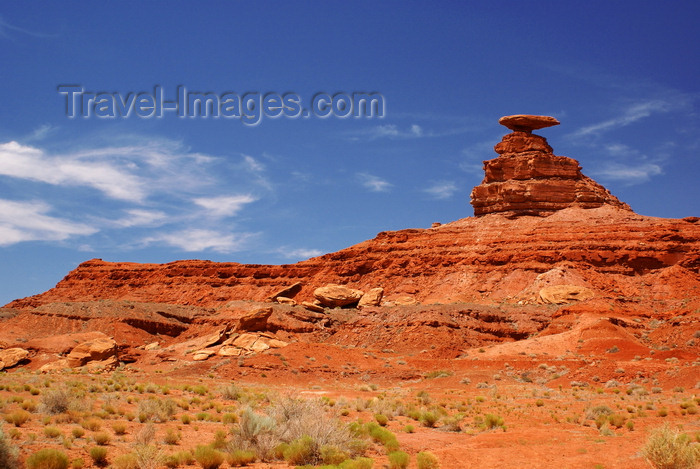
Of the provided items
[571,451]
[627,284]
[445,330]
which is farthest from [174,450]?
[627,284]

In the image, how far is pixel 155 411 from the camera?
16.4 meters

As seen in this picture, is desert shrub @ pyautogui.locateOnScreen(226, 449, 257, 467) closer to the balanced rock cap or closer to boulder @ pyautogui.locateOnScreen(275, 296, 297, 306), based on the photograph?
boulder @ pyautogui.locateOnScreen(275, 296, 297, 306)

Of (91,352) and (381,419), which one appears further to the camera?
(91,352)

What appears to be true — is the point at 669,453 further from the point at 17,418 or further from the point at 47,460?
the point at 17,418

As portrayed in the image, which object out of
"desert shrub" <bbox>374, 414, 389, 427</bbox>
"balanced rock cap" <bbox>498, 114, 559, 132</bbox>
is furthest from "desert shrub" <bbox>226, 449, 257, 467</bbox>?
"balanced rock cap" <bbox>498, 114, 559, 132</bbox>

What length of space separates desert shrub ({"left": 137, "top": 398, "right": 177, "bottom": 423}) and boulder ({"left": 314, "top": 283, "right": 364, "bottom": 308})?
35249mm

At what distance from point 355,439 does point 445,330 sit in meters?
28.3

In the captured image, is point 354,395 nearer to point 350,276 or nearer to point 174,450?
point 174,450

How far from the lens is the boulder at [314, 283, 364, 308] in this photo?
173ft

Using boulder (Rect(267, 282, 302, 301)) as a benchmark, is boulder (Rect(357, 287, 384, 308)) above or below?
below

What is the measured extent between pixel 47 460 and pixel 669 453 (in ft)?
33.5

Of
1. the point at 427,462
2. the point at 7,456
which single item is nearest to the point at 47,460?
the point at 7,456

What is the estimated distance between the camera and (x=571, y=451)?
13617 mm

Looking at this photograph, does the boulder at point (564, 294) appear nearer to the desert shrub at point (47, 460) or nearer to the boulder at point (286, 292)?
the boulder at point (286, 292)
